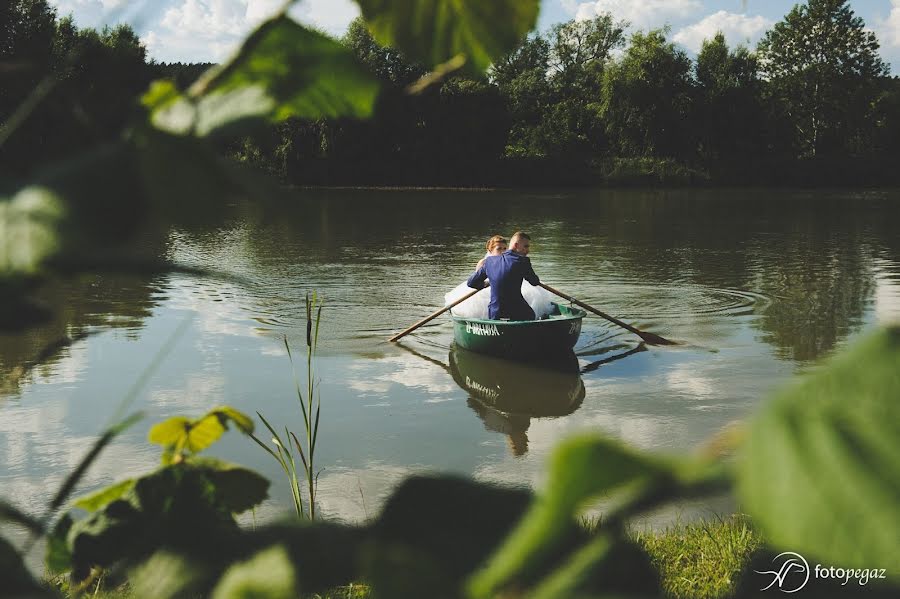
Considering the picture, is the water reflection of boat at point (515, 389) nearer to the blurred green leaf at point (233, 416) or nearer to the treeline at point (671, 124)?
the blurred green leaf at point (233, 416)

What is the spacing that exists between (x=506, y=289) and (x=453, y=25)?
1164cm

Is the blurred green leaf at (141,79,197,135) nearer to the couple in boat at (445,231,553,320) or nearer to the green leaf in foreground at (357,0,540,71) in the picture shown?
the green leaf in foreground at (357,0,540,71)

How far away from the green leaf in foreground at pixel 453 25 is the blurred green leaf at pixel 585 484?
26 centimetres

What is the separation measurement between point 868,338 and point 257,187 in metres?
0.16

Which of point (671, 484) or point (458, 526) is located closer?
point (671, 484)

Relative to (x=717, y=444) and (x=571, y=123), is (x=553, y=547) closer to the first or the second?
(x=717, y=444)

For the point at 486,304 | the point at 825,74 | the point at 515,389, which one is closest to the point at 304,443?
the point at 515,389

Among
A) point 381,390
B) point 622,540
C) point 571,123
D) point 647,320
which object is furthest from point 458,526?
point 571,123

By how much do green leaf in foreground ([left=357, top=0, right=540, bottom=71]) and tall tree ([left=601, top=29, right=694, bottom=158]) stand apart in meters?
58.0

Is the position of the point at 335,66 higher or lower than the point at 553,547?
higher

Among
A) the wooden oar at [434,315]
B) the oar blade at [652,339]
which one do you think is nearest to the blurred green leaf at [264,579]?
the wooden oar at [434,315]

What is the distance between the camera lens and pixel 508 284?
12.0 m

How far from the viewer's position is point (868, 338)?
7.5 inches

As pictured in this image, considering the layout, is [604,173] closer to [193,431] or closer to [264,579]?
[193,431]
